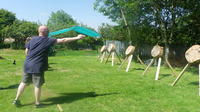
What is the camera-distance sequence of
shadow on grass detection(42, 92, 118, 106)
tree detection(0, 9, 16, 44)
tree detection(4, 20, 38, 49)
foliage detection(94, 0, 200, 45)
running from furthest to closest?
tree detection(0, 9, 16, 44) → tree detection(4, 20, 38, 49) → foliage detection(94, 0, 200, 45) → shadow on grass detection(42, 92, 118, 106)

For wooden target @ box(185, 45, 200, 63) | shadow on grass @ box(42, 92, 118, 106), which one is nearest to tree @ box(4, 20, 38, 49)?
wooden target @ box(185, 45, 200, 63)

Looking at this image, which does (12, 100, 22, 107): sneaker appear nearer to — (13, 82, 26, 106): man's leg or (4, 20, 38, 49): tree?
(13, 82, 26, 106): man's leg

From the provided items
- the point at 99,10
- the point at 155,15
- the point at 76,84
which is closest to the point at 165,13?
the point at 155,15

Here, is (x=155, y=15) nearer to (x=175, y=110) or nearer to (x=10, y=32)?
(x=175, y=110)

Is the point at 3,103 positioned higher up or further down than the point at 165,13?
further down

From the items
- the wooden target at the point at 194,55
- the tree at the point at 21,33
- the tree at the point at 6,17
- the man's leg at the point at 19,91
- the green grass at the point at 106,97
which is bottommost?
the green grass at the point at 106,97

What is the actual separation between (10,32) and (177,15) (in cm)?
2547

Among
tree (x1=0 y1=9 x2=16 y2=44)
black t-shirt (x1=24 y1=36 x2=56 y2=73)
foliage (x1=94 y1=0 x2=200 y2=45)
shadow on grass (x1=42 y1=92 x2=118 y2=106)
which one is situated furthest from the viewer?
tree (x1=0 y1=9 x2=16 y2=44)

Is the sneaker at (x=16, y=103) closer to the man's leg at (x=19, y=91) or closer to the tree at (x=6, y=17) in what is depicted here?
the man's leg at (x=19, y=91)

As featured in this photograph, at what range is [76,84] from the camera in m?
9.11

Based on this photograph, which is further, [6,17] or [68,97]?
[6,17]

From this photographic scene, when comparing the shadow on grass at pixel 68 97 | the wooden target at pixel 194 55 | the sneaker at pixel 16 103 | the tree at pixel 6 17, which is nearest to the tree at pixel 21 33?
the tree at pixel 6 17

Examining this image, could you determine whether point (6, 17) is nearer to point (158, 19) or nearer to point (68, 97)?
point (158, 19)

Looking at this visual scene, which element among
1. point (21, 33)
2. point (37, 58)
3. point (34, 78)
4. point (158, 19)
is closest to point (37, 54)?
point (37, 58)
